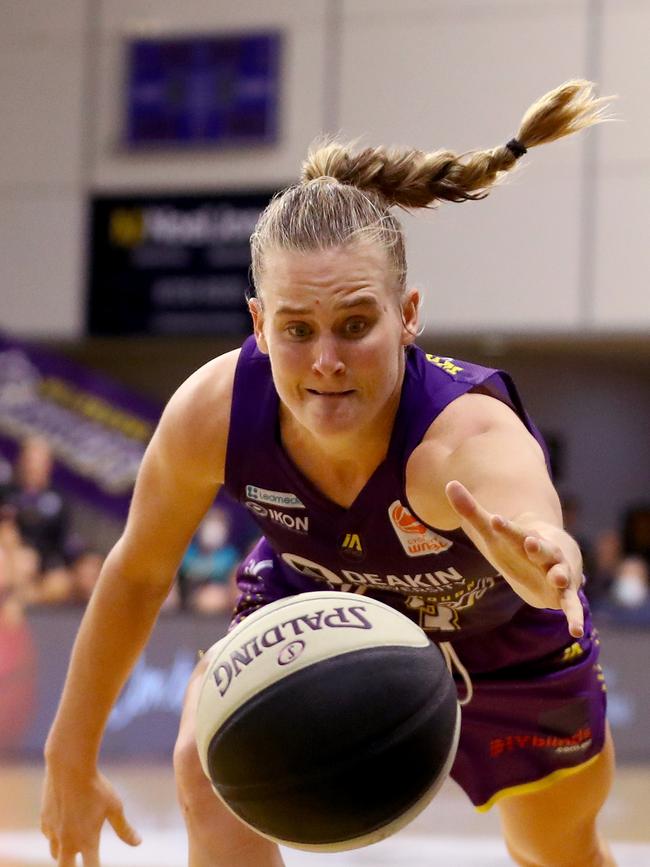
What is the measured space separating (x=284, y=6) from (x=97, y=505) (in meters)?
4.50

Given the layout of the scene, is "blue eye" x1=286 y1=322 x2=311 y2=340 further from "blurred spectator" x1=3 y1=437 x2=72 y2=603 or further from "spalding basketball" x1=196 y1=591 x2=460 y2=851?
"blurred spectator" x1=3 y1=437 x2=72 y2=603

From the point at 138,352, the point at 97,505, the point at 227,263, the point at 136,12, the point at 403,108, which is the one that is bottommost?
the point at 97,505

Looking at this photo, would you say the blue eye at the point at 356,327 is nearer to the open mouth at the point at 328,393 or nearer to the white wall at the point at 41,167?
the open mouth at the point at 328,393

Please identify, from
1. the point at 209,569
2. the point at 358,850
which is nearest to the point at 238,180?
the point at 209,569

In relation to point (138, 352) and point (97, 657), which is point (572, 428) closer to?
point (138, 352)

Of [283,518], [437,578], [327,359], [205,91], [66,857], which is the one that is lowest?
[66,857]

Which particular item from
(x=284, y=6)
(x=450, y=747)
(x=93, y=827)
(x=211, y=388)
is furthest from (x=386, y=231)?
(x=284, y=6)

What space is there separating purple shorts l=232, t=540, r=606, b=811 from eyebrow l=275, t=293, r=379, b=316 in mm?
841

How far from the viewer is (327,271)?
2.58 m

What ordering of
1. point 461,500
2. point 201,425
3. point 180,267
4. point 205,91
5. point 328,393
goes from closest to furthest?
point 461,500 → point 328,393 → point 201,425 → point 205,91 → point 180,267

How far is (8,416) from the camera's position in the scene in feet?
37.7

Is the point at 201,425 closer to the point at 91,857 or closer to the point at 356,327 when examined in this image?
the point at 356,327

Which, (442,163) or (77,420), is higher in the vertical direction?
(442,163)

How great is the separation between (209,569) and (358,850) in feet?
15.5
